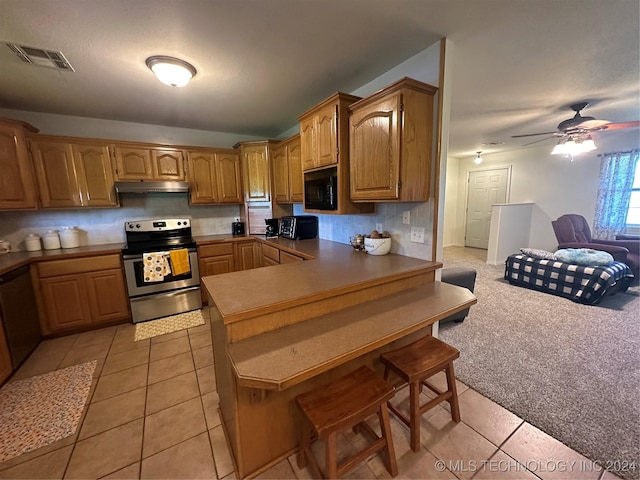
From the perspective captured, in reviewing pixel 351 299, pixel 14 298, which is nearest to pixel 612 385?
pixel 351 299

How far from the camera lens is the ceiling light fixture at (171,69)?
1916 millimetres

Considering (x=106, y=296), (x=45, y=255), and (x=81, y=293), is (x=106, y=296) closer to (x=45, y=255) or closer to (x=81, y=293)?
(x=81, y=293)

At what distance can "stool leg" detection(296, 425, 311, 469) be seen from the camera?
4.42 ft

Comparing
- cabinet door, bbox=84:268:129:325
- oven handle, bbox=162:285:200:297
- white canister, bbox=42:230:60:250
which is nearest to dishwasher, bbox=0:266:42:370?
cabinet door, bbox=84:268:129:325

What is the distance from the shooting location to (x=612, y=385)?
1.97 meters

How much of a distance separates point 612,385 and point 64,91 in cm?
531

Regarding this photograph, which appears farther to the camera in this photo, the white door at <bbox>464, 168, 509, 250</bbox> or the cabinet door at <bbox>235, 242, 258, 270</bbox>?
the white door at <bbox>464, 168, 509, 250</bbox>

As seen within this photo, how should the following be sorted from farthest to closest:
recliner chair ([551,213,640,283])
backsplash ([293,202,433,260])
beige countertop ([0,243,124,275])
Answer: recliner chair ([551,213,640,283])
beige countertop ([0,243,124,275])
backsplash ([293,202,433,260])

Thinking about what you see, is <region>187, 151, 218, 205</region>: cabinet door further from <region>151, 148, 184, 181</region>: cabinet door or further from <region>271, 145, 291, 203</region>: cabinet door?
<region>271, 145, 291, 203</region>: cabinet door

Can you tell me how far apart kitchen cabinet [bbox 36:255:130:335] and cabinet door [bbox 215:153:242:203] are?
5.07 feet

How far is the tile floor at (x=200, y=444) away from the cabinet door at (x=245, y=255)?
1.75 m

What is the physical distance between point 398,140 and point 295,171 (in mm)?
1684

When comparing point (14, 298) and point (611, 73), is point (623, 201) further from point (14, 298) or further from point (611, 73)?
point (14, 298)

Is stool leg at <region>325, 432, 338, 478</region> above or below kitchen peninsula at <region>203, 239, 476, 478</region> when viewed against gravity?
below
